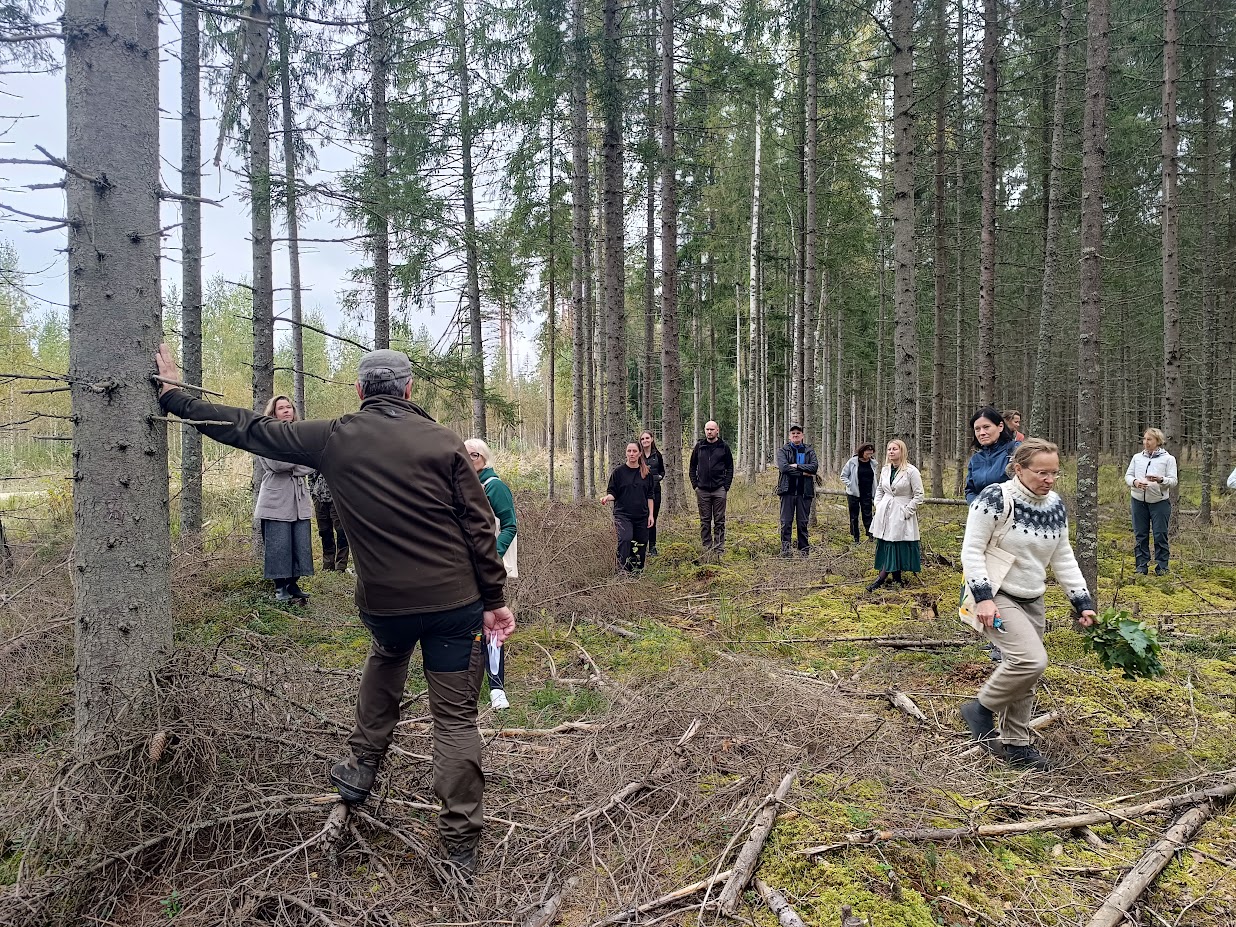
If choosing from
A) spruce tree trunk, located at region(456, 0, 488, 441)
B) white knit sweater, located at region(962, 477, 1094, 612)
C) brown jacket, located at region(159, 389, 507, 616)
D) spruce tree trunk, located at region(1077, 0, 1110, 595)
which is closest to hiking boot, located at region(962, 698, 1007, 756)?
white knit sweater, located at region(962, 477, 1094, 612)

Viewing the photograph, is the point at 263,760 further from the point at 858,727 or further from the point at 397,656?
the point at 858,727

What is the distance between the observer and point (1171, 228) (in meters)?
11.1

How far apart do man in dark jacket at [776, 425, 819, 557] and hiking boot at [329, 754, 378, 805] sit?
8900 millimetres

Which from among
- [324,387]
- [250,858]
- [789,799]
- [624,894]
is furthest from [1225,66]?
[324,387]

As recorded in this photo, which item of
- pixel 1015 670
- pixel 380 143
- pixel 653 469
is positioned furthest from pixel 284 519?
pixel 1015 670

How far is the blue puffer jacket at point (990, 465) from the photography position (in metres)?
6.73

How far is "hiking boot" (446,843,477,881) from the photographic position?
2.96 metres

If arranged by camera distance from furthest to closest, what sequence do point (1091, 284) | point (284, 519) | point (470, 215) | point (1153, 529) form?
1. point (470, 215)
2. point (1153, 529)
3. point (284, 519)
4. point (1091, 284)

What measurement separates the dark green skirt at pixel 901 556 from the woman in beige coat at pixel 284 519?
7.09 m

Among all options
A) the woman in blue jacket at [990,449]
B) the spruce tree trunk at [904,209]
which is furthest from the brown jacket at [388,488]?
the spruce tree trunk at [904,209]

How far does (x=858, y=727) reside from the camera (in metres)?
4.43

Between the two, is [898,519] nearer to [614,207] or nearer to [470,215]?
[614,207]

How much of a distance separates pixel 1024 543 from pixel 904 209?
6.64 meters

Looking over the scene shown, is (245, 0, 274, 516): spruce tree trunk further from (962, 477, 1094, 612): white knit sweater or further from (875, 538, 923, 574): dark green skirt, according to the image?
(875, 538, 923, 574): dark green skirt
